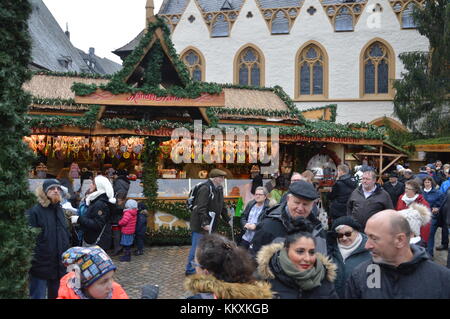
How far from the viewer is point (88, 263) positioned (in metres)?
3.01

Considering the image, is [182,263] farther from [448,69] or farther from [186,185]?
[448,69]

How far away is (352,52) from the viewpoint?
Result: 1202 inches

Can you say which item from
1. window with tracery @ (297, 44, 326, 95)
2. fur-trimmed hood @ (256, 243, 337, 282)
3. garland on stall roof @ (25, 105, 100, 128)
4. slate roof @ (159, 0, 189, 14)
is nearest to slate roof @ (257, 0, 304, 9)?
window with tracery @ (297, 44, 326, 95)

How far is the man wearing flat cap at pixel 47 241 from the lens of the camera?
4684mm

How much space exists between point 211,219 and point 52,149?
6004 mm

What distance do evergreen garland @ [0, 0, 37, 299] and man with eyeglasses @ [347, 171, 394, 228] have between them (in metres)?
4.28

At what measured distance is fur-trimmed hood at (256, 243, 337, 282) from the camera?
2938 mm

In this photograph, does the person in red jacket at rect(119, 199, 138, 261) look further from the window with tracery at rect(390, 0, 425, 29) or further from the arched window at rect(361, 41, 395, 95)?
the window with tracery at rect(390, 0, 425, 29)

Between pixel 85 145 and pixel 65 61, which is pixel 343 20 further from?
pixel 85 145

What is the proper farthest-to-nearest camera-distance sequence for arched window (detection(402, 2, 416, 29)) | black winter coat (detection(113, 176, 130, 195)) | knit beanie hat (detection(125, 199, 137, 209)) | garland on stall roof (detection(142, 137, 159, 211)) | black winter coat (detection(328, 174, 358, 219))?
arched window (detection(402, 2, 416, 29)) → garland on stall roof (detection(142, 137, 159, 211)) → black winter coat (detection(113, 176, 130, 195)) → knit beanie hat (detection(125, 199, 137, 209)) → black winter coat (detection(328, 174, 358, 219))

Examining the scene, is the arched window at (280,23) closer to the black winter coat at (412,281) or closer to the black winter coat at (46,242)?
the black winter coat at (46,242)

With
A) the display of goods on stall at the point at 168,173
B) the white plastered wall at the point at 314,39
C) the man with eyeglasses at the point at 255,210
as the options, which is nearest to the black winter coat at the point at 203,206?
the man with eyeglasses at the point at 255,210

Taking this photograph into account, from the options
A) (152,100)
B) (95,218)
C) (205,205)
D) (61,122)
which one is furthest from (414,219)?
(61,122)
